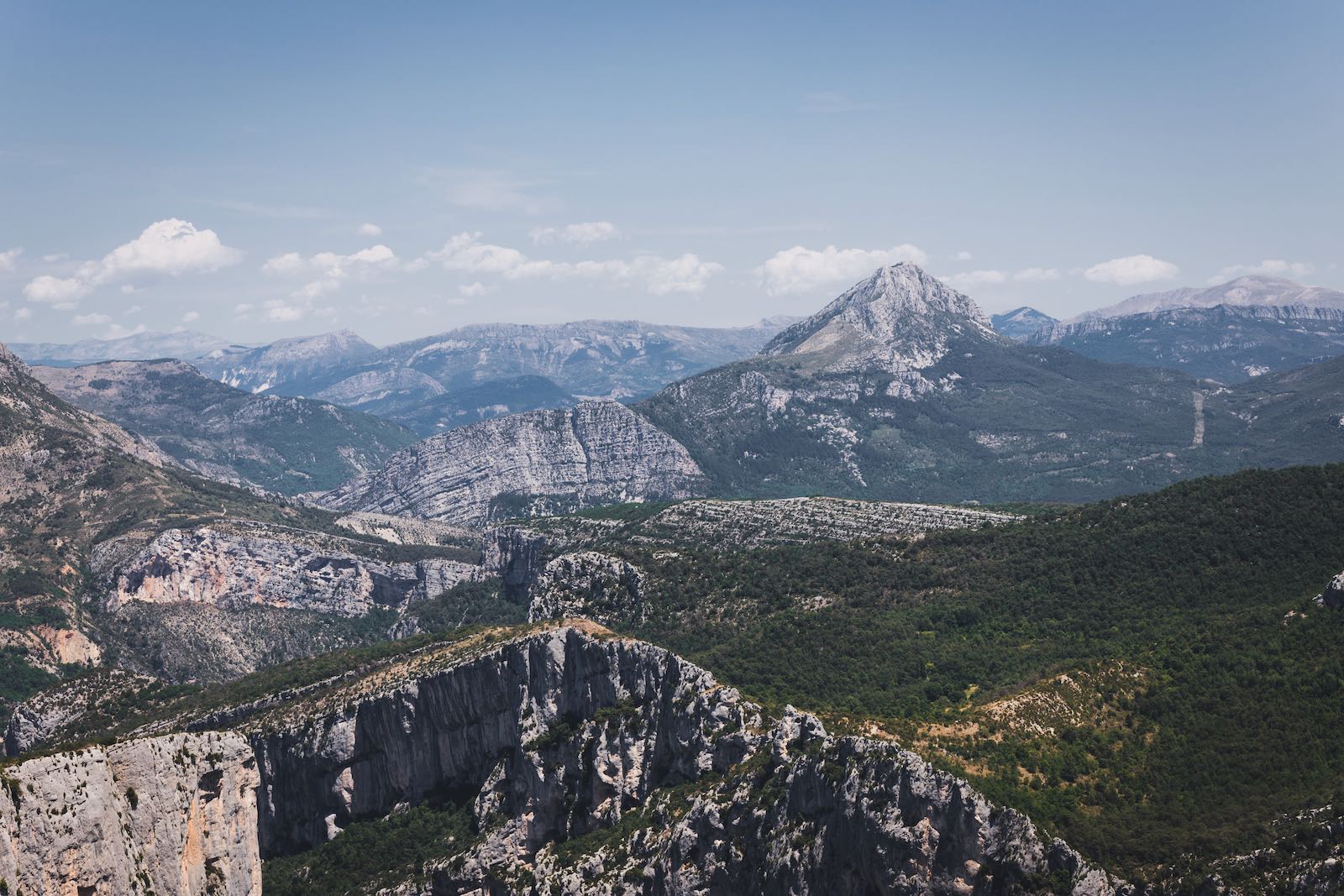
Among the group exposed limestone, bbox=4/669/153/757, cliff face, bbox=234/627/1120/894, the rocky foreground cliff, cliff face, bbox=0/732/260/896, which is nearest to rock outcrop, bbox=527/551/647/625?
the rocky foreground cliff

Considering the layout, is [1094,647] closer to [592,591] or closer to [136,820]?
[592,591]

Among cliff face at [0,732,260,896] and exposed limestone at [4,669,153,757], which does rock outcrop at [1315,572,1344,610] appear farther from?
exposed limestone at [4,669,153,757]

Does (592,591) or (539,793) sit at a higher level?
(592,591)

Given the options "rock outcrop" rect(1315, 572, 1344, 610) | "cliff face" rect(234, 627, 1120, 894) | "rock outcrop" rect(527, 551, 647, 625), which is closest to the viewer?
"cliff face" rect(234, 627, 1120, 894)

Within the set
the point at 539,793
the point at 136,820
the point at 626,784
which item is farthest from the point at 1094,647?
the point at 136,820

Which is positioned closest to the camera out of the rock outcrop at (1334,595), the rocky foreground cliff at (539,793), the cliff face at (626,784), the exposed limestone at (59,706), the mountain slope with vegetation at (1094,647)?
the rocky foreground cliff at (539,793)

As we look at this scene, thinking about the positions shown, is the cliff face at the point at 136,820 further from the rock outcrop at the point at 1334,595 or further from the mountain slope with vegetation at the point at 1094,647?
the rock outcrop at the point at 1334,595

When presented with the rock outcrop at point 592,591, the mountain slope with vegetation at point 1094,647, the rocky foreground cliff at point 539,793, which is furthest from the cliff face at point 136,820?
the rock outcrop at point 592,591
